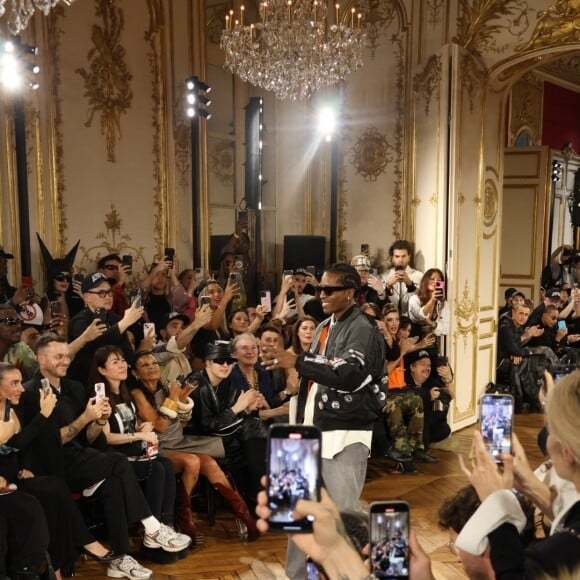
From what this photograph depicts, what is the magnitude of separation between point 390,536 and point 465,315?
180 inches

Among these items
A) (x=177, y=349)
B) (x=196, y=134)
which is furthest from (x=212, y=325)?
(x=196, y=134)

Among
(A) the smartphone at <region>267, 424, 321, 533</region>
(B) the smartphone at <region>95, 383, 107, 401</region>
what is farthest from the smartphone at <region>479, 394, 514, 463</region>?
(B) the smartphone at <region>95, 383, 107, 401</region>

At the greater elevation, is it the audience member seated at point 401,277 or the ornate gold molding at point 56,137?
the ornate gold molding at point 56,137

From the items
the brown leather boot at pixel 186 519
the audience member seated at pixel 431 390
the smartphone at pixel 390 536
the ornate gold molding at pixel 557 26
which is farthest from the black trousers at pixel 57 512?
the ornate gold molding at pixel 557 26

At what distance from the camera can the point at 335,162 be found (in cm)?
684

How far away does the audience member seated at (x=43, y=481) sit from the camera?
2.96 meters

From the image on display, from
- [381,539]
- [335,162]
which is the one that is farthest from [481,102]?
[381,539]

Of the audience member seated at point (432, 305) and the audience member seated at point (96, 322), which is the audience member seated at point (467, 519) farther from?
the audience member seated at point (432, 305)

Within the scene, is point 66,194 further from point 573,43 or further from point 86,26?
point 573,43

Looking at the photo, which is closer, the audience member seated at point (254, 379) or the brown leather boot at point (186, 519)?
the brown leather boot at point (186, 519)

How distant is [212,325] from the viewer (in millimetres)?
4926

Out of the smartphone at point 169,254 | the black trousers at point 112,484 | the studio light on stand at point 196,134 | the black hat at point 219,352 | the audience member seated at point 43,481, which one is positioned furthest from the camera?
the studio light on stand at point 196,134

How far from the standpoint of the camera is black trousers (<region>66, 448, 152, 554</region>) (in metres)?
3.28

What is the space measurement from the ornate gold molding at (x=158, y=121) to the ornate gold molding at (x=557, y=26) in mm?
3201
